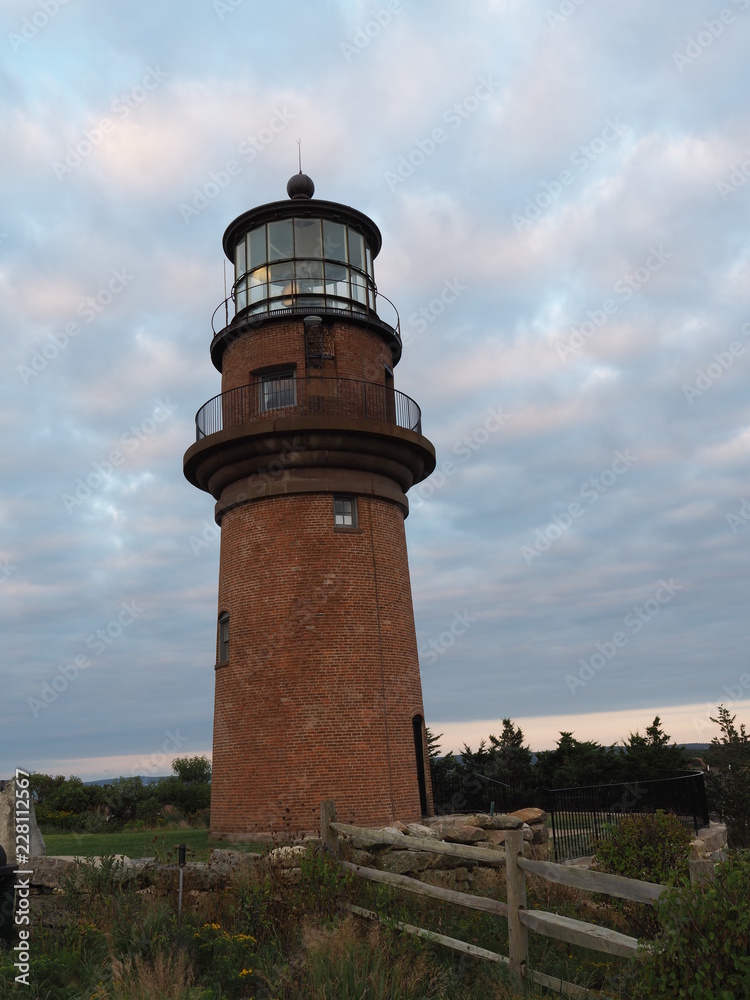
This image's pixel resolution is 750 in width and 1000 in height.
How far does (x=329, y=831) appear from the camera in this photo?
40.8 feet

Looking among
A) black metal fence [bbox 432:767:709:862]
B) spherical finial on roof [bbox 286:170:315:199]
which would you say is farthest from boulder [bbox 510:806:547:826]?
spherical finial on roof [bbox 286:170:315:199]

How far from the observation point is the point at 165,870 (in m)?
11.5

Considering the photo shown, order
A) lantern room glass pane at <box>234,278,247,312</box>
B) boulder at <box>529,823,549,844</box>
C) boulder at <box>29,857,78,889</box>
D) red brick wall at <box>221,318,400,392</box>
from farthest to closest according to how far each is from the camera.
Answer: lantern room glass pane at <box>234,278,247,312</box>, red brick wall at <box>221,318,400,392</box>, boulder at <box>529,823,549,844</box>, boulder at <box>29,857,78,889</box>

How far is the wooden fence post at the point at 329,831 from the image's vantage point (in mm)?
12281

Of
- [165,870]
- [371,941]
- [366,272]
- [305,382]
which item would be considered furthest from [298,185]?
[371,941]

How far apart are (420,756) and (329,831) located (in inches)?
303

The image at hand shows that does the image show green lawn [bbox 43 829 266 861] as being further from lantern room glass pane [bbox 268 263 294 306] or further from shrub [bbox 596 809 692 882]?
lantern room glass pane [bbox 268 263 294 306]

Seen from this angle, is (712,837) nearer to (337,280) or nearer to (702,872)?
(702,872)

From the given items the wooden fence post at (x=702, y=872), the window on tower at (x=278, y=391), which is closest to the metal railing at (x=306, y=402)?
the window on tower at (x=278, y=391)

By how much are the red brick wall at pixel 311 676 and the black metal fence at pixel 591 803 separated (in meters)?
3.33

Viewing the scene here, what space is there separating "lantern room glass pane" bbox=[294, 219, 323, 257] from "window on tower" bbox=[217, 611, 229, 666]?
899cm

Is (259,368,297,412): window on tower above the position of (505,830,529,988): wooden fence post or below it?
above

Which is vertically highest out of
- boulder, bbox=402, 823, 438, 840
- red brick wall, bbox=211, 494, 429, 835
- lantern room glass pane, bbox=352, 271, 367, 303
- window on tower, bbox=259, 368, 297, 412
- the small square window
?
lantern room glass pane, bbox=352, 271, 367, 303

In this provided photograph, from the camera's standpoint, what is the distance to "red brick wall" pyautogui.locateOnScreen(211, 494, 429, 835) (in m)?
17.7
